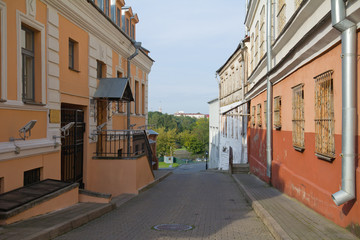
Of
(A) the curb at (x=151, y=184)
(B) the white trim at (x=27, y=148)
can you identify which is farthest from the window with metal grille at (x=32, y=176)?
(A) the curb at (x=151, y=184)

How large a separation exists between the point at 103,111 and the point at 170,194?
3.84m

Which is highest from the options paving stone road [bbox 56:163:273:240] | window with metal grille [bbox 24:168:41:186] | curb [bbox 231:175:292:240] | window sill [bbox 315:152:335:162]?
window sill [bbox 315:152:335:162]

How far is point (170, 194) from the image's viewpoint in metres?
13.0

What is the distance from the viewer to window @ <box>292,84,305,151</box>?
8945 mm

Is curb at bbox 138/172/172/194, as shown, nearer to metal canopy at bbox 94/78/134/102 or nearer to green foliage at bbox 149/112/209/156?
metal canopy at bbox 94/78/134/102

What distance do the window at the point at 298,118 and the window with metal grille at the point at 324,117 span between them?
1.31 meters

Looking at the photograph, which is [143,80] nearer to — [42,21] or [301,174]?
[42,21]

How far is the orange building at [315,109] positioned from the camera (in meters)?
5.60

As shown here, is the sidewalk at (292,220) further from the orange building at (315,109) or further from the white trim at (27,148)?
the white trim at (27,148)

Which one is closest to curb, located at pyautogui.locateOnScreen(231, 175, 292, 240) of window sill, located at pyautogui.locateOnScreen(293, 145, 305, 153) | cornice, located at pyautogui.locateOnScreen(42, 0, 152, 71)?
window sill, located at pyautogui.locateOnScreen(293, 145, 305, 153)

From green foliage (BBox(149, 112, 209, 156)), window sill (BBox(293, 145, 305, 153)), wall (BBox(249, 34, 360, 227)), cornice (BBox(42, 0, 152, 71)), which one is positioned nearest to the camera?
wall (BBox(249, 34, 360, 227))

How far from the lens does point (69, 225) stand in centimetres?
665

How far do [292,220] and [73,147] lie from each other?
22.2ft

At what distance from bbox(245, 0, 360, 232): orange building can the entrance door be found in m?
6.08
